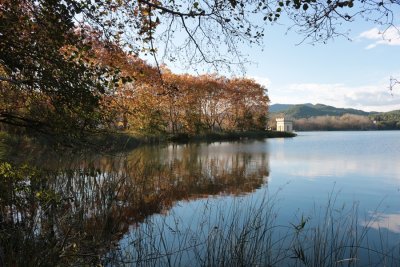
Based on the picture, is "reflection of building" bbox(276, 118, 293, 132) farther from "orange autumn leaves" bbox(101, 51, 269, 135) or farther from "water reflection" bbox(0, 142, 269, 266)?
"water reflection" bbox(0, 142, 269, 266)

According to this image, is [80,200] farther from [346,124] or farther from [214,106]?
[346,124]

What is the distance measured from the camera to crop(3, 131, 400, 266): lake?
4.97 m

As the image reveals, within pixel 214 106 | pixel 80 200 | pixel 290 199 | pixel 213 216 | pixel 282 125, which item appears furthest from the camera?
pixel 282 125

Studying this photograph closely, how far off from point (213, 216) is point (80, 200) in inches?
103

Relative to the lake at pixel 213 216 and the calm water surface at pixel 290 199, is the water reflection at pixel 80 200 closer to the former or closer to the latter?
the lake at pixel 213 216

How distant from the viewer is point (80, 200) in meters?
7.14

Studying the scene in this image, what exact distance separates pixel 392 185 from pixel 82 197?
9681 mm

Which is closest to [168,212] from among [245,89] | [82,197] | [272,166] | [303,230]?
[82,197]

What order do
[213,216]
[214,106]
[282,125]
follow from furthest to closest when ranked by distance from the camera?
[282,125] < [214,106] < [213,216]

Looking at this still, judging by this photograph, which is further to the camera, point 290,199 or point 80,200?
point 290,199

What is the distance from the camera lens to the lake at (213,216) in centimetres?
497

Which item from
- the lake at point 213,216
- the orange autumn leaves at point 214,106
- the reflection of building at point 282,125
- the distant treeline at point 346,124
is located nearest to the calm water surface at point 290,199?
the lake at point 213,216

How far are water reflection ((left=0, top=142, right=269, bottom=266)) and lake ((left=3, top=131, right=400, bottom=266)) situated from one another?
30mm

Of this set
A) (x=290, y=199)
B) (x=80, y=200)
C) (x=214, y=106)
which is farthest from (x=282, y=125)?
(x=80, y=200)
